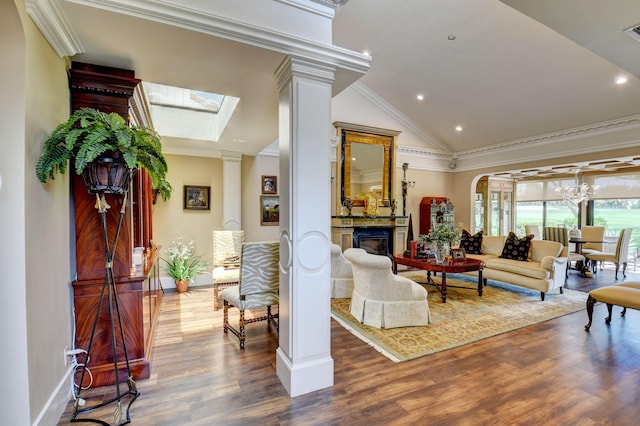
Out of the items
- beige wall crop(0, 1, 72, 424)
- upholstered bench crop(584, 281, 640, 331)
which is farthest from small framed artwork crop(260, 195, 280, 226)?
upholstered bench crop(584, 281, 640, 331)

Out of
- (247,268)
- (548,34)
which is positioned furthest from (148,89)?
(548,34)

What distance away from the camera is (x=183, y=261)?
497cm

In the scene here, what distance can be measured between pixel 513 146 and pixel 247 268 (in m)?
6.89

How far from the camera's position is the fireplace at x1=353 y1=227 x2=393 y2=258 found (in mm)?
6387

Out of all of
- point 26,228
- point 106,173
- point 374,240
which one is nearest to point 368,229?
point 374,240

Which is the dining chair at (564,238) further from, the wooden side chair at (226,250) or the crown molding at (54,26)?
the crown molding at (54,26)

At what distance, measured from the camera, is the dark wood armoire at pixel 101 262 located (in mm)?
2217

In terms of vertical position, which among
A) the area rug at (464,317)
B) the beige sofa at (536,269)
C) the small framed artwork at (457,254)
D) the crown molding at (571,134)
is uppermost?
the crown molding at (571,134)

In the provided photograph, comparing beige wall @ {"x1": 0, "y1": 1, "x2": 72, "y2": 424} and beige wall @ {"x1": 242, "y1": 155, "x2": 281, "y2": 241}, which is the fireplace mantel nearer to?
beige wall @ {"x1": 242, "y1": 155, "x2": 281, "y2": 241}

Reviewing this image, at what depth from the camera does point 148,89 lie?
427 centimetres

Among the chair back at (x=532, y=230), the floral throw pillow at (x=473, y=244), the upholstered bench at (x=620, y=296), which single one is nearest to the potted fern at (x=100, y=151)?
the upholstered bench at (x=620, y=296)

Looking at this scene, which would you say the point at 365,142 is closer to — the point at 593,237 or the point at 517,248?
the point at 517,248

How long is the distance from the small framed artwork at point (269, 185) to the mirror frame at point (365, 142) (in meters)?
1.38

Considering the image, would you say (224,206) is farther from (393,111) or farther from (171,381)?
(393,111)
